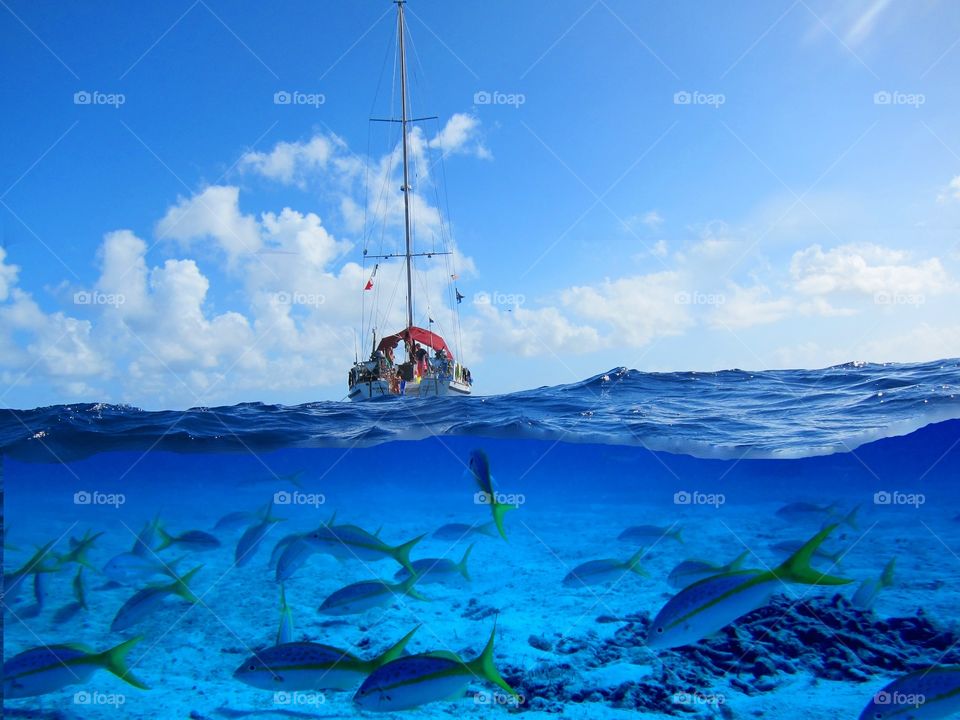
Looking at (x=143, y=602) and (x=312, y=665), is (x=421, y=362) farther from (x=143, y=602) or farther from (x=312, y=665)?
(x=312, y=665)

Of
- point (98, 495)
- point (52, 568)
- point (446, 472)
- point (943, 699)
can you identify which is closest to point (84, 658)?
point (52, 568)

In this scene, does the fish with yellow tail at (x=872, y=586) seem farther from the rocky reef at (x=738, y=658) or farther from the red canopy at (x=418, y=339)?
the red canopy at (x=418, y=339)

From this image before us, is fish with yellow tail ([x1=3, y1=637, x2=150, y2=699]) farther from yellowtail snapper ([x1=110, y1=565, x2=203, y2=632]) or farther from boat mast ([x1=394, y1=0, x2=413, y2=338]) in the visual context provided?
boat mast ([x1=394, y1=0, x2=413, y2=338])

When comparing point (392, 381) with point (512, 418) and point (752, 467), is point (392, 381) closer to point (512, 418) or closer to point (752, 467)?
point (512, 418)

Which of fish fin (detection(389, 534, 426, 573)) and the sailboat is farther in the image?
the sailboat

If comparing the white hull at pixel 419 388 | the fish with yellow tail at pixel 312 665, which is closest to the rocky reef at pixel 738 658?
the fish with yellow tail at pixel 312 665

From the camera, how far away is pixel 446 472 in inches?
621

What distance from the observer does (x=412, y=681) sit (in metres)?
4.42

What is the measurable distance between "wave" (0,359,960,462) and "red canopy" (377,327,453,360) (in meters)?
13.2

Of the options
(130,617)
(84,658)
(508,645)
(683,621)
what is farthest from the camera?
(508,645)

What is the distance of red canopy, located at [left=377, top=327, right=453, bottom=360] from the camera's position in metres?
27.8

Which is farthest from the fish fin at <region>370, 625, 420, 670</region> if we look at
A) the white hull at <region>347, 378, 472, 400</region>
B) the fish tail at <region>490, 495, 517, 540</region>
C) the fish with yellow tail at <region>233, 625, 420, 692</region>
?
the white hull at <region>347, 378, 472, 400</region>

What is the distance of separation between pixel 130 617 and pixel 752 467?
12769mm

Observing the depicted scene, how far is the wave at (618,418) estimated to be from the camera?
1232 centimetres
